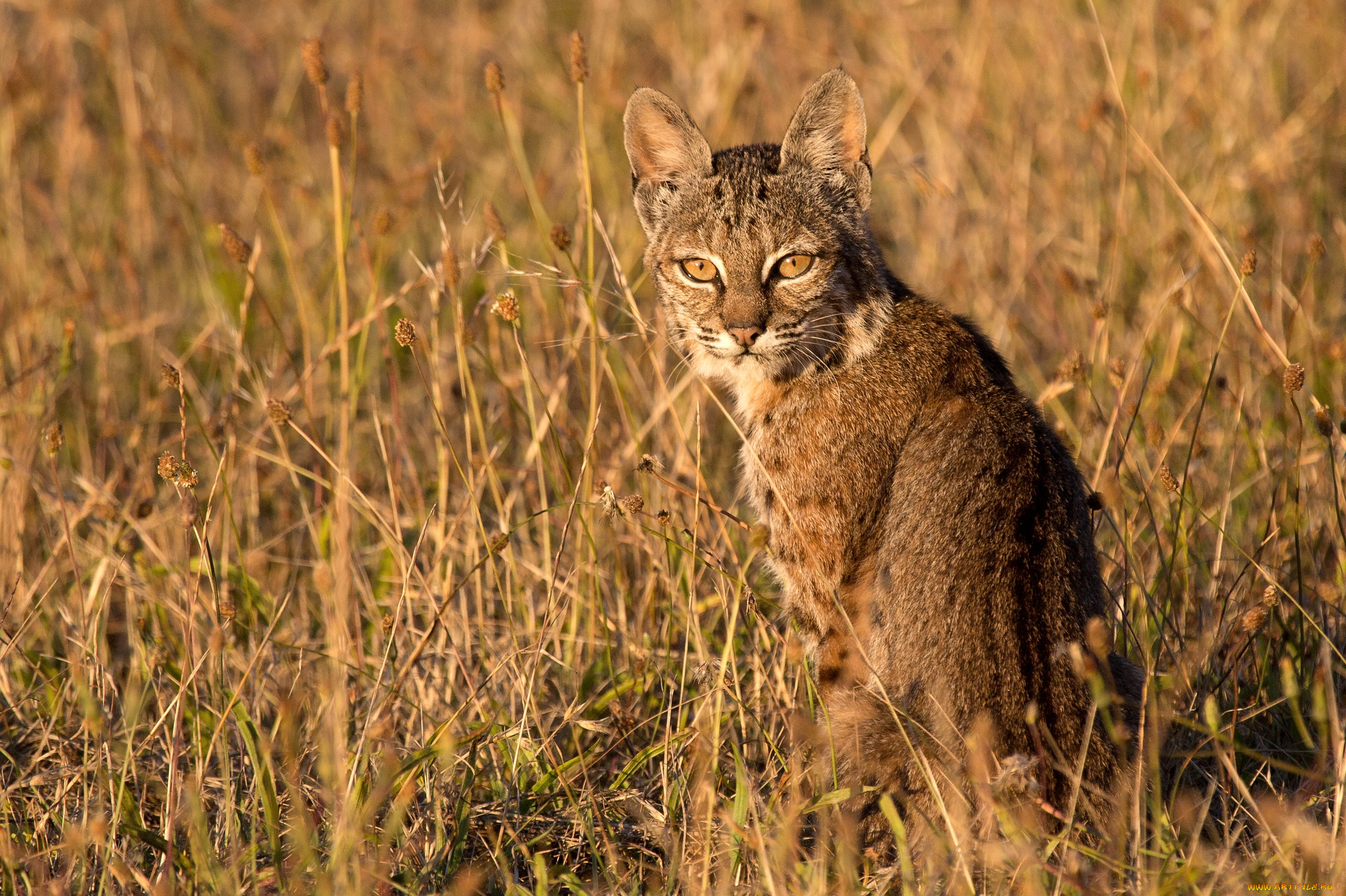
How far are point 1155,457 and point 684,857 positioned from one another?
3.54m

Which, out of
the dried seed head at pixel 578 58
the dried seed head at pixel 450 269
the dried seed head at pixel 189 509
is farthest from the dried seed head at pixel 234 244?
the dried seed head at pixel 578 58

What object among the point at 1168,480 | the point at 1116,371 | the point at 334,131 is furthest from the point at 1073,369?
the point at 334,131

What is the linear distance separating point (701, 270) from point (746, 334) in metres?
0.49

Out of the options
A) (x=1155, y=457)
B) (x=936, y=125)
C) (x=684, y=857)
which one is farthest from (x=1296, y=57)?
(x=684, y=857)

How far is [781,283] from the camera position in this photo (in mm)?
5156

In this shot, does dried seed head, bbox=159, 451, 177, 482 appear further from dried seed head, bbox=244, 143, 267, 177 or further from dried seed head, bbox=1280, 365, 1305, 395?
dried seed head, bbox=1280, 365, 1305, 395

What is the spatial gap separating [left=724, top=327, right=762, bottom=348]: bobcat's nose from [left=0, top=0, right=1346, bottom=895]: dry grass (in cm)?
34

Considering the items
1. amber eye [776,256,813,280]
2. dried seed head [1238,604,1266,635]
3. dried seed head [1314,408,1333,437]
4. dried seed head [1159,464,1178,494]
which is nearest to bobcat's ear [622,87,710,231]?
amber eye [776,256,813,280]

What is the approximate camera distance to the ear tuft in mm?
5414

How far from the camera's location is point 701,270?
17.3 feet

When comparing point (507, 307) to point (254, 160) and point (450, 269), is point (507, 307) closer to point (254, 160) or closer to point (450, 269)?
point (450, 269)

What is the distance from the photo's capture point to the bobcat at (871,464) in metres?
4.14

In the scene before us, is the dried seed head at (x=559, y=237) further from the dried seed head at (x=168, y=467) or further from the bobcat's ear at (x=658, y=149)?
the dried seed head at (x=168, y=467)

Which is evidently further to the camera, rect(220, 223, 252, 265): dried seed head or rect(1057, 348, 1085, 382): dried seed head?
rect(1057, 348, 1085, 382): dried seed head
